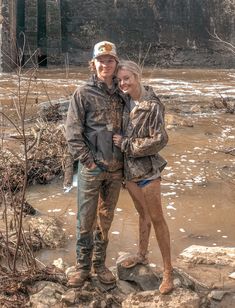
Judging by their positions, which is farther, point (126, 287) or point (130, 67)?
point (126, 287)

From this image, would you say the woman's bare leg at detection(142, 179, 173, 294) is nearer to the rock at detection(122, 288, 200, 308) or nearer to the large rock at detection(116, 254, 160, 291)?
the rock at detection(122, 288, 200, 308)

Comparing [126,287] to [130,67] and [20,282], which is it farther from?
[130,67]

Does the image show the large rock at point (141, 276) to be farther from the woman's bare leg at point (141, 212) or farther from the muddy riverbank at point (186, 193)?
the muddy riverbank at point (186, 193)

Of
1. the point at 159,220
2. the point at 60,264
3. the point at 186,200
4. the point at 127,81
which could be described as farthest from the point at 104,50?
the point at 186,200

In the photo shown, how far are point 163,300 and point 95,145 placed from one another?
3.63 ft

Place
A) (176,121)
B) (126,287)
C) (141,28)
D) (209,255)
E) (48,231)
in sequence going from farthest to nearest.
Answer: (141,28) → (176,121) → (48,231) → (209,255) → (126,287)

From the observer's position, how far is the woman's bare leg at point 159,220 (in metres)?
3.20

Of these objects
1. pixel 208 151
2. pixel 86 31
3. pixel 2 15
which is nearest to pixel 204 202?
pixel 208 151

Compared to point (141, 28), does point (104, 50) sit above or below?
below

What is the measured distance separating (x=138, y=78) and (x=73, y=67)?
17864 millimetres

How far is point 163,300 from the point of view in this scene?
3193 mm

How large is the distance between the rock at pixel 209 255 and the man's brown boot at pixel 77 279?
3.94 ft

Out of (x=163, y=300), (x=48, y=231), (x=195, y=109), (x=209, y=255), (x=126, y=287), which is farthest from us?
(x=195, y=109)

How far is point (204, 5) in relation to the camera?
2270 cm
